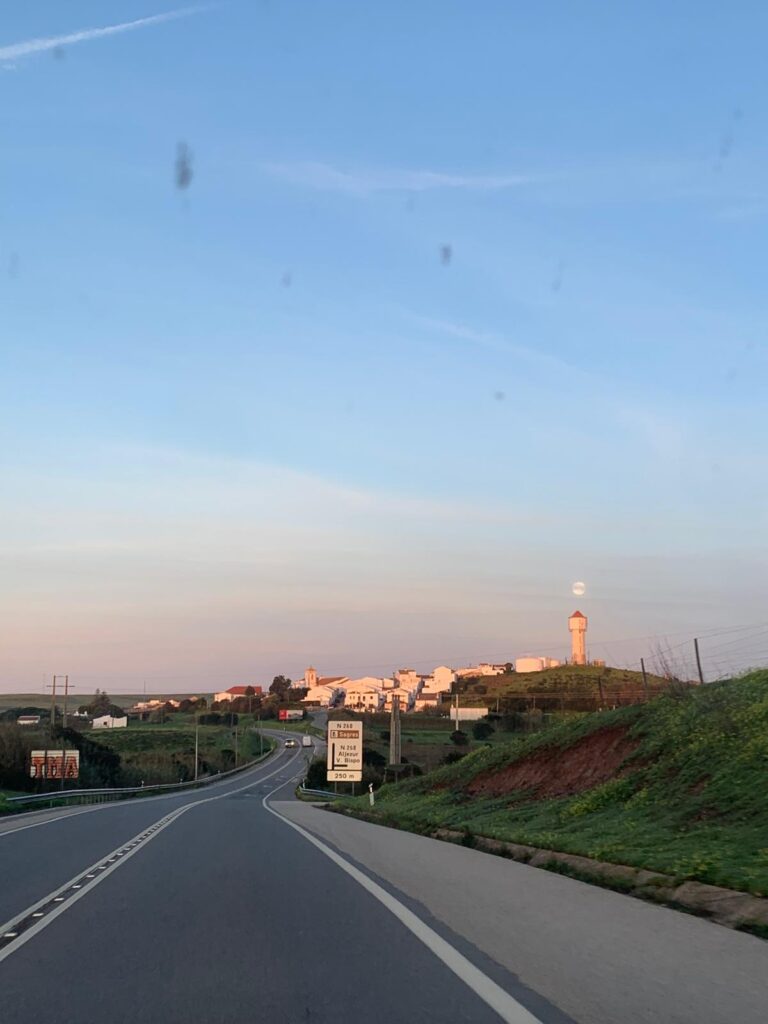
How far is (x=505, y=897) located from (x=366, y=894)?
67.7 inches

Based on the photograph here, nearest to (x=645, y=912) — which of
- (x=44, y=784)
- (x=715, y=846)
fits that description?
(x=715, y=846)

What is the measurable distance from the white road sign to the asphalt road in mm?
36295

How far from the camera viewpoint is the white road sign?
52.8m

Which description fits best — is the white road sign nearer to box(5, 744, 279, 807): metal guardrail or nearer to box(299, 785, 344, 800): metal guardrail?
box(5, 744, 279, 807): metal guardrail

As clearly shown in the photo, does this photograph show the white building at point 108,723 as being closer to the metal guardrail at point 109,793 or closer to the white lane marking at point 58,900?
the metal guardrail at point 109,793

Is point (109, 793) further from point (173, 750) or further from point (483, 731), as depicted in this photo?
point (173, 750)

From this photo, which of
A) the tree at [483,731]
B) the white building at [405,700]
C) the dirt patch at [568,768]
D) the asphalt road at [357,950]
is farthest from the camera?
the white building at [405,700]

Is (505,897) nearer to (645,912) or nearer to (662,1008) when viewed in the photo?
(645,912)

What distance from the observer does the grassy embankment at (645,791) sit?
13867mm

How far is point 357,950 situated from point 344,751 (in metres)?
44.6

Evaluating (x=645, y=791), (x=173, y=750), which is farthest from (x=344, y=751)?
A: (x=173, y=750)

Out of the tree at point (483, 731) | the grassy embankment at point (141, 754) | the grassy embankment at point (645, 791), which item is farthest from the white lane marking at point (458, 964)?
the tree at point (483, 731)

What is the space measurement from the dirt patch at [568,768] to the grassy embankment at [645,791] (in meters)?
0.04

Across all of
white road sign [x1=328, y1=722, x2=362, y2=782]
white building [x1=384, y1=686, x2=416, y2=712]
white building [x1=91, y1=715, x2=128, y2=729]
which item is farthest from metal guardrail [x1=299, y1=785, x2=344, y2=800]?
white building [x1=91, y1=715, x2=128, y2=729]
